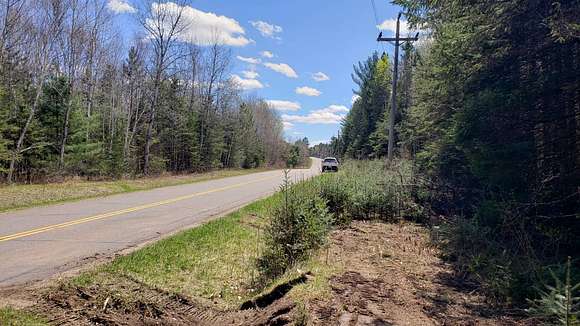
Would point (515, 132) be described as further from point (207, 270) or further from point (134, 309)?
point (134, 309)

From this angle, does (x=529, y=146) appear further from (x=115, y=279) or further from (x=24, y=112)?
(x=24, y=112)

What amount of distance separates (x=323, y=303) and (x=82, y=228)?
7.28m

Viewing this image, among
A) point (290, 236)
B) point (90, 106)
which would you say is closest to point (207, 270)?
point (290, 236)

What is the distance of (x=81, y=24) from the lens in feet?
87.5

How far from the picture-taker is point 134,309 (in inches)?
189

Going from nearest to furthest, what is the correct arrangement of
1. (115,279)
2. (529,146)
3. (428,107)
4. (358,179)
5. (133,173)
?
(115,279) < (529,146) < (358,179) < (428,107) < (133,173)

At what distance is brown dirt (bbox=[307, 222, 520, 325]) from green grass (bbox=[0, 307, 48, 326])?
3.12 meters

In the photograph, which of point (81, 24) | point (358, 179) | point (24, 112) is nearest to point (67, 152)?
point (24, 112)

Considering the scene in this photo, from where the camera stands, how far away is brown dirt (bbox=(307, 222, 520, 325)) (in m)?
3.90

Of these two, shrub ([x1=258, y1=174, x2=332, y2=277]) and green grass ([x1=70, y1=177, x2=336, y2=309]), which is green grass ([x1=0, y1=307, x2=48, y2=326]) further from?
shrub ([x1=258, y1=174, x2=332, y2=277])

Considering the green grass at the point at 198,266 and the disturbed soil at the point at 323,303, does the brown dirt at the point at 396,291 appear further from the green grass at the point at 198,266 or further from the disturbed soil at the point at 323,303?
the green grass at the point at 198,266

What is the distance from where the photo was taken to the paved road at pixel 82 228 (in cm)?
625

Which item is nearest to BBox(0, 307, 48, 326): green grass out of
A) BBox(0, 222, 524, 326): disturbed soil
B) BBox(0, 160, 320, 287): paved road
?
BBox(0, 222, 524, 326): disturbed soil

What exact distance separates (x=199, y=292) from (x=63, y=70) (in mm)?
27071
